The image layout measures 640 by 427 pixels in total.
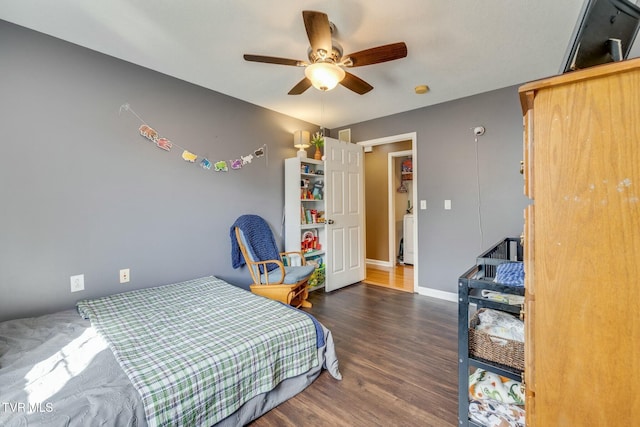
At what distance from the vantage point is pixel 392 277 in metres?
4.38

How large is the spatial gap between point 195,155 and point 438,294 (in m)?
3.26

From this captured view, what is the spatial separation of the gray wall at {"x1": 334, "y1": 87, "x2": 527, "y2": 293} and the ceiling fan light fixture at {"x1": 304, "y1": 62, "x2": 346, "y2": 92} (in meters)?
1.95

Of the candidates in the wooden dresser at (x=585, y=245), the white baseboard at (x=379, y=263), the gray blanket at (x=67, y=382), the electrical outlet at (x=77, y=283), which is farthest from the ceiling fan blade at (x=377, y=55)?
the white baseboard at (x=379, y=263)

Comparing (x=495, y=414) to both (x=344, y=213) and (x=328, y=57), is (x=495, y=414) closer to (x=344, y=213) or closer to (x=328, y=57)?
(x=328, y=57)

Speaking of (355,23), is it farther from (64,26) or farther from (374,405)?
(374,405)

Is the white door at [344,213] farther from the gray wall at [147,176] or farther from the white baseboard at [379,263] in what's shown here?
the white baseboard at [379,263]

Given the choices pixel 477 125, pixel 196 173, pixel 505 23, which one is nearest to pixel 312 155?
pixel 196 173

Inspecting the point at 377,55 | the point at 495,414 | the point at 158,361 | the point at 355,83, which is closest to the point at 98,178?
the point at 158,361

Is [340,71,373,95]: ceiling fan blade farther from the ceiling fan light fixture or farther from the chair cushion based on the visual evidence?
the chair cushion

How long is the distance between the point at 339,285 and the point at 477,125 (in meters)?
2.60

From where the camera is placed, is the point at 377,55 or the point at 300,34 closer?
the point at 377,55

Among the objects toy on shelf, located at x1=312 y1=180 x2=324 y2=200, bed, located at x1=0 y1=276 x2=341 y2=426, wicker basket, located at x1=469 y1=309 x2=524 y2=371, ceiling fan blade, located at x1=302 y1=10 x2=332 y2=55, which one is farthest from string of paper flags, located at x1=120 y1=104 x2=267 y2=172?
wicker basket, located at x1=469 y1=309 x2=524 y2=371

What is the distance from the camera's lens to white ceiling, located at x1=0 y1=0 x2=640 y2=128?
1691mm

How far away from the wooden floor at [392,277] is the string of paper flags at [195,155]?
2.49 meters
